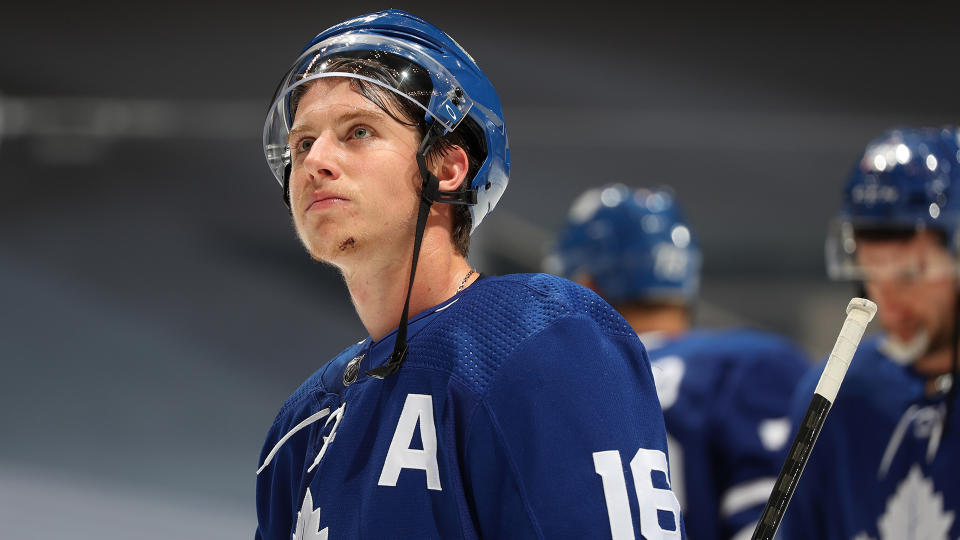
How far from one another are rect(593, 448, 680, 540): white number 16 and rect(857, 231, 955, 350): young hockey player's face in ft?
Answer: 3.76

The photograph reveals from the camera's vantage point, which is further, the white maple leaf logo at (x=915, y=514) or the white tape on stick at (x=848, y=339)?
the white maple leaf logo at (x=915, y=514)

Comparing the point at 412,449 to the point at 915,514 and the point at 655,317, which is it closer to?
the point at 915,514

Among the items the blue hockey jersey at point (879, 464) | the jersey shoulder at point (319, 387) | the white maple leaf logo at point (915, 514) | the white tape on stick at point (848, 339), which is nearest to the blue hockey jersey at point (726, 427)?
the blue hockey jersey at point (879, 464)

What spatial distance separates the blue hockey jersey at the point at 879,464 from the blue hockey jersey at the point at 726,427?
0.74ft

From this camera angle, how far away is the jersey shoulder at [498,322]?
120 cm

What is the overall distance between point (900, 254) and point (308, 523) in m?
1.38

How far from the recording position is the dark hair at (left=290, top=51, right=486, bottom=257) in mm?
1341

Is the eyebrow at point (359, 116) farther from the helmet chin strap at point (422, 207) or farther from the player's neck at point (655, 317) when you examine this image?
the player's neck at point (655, 317)

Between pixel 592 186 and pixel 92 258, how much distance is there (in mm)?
3184

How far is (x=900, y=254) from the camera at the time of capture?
2158 millimetres

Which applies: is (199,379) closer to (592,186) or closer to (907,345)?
(592,186)

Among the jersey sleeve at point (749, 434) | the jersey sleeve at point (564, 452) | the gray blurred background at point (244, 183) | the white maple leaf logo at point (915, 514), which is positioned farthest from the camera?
the gray blurred background at point (244, 183)

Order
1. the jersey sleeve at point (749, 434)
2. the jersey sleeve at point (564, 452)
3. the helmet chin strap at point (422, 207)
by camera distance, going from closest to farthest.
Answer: the jersey sleeve at point (564, 452)
the helmet chin strap at point (422, 207)
the jersey sleeve at point (749, 434)

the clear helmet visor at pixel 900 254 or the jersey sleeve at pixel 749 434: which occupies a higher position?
the clear helmet visor at pixel 900 254
